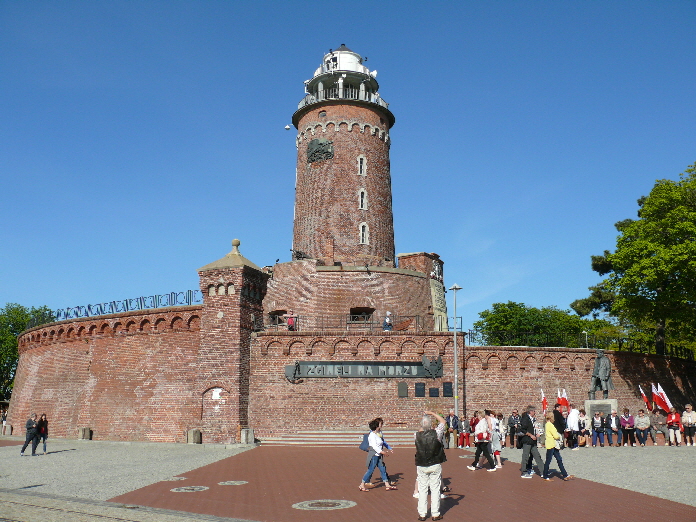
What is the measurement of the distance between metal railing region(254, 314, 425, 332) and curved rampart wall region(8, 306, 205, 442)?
484cm

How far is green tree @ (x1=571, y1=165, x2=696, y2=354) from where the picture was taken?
2697 cm

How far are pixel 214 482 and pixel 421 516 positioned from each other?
597 cm

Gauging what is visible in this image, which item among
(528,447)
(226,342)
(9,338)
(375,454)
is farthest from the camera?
(9,338)

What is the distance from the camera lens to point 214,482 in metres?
13.4

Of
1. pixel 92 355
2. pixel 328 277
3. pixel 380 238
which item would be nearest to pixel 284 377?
pixel 328 277

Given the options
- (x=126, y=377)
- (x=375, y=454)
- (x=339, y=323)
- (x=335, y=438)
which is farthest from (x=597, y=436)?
(x=126, y=377)

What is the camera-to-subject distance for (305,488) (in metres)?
12.5

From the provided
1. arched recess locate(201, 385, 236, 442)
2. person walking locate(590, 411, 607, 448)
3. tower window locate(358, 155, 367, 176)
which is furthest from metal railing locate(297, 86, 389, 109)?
person walking locate(590, 411, 607, 448)

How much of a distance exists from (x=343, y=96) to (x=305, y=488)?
26.9 metres

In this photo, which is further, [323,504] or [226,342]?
[226,342]

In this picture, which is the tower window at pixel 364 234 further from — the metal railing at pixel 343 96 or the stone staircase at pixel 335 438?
the stone staircase at pixel 335 438

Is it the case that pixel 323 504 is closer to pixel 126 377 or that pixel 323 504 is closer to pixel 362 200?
pixel 126 377

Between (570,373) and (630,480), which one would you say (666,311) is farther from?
(630,480)

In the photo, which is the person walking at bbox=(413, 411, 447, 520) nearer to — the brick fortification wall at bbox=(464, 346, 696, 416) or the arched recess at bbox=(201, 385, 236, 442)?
the arched recess at bbox=(201, 385, 236, 442)
